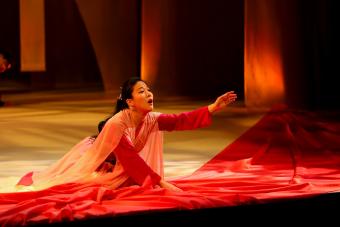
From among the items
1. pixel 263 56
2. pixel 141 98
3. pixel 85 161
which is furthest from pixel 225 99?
pixel 263 56

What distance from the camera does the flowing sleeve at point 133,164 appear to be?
3.62 meters

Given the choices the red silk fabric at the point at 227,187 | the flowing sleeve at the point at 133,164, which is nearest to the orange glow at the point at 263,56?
the red silk fabric at the point at 227,187

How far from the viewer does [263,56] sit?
8.71 metres

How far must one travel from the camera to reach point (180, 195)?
3.47 m

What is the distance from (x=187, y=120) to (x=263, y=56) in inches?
199

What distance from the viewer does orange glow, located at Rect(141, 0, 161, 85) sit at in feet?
36.8

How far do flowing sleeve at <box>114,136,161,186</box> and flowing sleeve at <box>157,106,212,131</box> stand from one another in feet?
1.08

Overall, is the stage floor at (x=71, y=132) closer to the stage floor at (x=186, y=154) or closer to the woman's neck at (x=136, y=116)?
the stage floor at (x=186, y=154)

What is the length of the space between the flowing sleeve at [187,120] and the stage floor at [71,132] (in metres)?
0.73

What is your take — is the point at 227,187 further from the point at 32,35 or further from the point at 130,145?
the point at 32,35

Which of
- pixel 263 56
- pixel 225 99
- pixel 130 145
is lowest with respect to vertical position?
pixel 130 145

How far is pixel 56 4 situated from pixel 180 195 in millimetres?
12429

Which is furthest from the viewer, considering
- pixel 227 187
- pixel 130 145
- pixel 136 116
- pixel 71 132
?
pixel 71 132

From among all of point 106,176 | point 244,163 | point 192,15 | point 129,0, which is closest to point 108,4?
point 129,0
